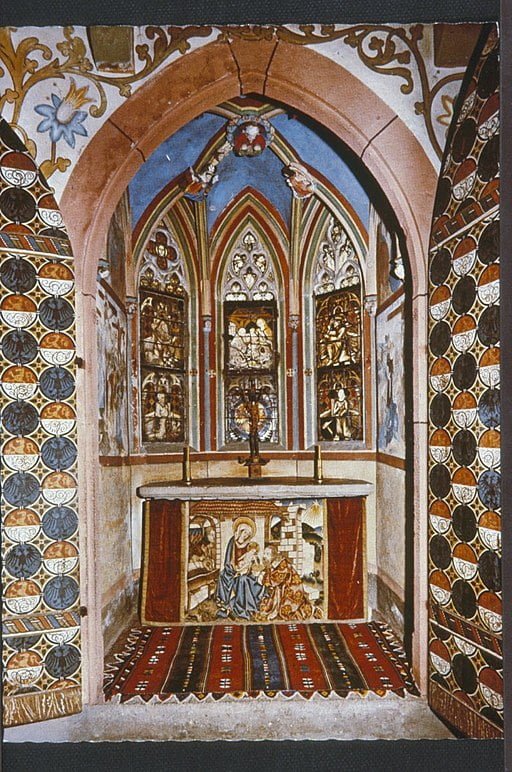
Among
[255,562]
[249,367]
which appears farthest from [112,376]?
[255,562]

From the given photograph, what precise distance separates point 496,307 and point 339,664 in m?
1.71

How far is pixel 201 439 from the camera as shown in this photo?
4.25m

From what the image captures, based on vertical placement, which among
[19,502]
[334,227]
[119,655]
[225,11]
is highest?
[225,11]

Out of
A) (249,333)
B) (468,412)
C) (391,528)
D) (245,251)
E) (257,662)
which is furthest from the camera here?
(249,333)

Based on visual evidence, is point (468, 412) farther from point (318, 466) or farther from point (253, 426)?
point (253, 426)

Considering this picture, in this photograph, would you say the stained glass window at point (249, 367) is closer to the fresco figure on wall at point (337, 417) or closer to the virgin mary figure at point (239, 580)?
the fresco figure on wall at point (337, 417)

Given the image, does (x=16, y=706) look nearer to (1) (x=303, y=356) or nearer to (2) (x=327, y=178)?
(1) (x=303, y=356)

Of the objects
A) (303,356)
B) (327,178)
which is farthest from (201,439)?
(327,178)

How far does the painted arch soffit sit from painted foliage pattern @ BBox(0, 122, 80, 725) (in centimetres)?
12

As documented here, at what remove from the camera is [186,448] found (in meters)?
3.80

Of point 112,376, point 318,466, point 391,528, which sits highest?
point 112,376

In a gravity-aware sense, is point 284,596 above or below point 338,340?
below

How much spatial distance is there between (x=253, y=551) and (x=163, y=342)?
137 centimetres

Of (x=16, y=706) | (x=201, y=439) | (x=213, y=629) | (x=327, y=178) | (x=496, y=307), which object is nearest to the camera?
(x=496, y=307)
